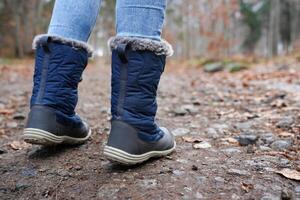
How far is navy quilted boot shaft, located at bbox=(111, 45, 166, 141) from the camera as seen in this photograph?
4.43 ft

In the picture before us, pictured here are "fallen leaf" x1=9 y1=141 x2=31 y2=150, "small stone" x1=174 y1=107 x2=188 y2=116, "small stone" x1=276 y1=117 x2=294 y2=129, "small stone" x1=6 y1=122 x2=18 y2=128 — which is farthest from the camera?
"small stone" x1=174 y1=107 x2=188 y2=116

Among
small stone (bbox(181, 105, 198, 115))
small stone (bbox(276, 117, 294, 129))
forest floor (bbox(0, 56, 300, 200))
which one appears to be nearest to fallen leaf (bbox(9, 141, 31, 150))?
forest floor (bbox(0, 56, 300, 200))

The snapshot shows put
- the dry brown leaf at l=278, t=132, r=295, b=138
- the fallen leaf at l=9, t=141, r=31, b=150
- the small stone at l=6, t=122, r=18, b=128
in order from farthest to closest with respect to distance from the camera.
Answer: the small stone at l=6, t=122, r=18, b=128 < the dry brown leaf at l=278, t=132, r=295, b=138 < the fallen leaf at l=9, t=141, r=31, b=150

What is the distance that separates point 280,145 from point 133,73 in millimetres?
881

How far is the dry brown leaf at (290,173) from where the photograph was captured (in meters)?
1.34

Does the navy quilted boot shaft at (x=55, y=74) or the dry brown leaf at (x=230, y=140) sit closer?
the navy quilted boot shaft at (x=55, y=74)

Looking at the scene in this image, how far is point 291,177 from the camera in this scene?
1.34 metres

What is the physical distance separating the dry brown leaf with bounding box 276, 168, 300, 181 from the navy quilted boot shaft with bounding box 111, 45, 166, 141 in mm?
533

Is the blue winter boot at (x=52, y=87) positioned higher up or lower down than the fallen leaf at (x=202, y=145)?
higher up

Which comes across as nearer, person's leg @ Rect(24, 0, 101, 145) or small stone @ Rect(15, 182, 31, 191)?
small stone @ Rect(15, 182, 31, 191)

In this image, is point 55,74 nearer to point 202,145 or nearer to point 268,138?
point 202,145

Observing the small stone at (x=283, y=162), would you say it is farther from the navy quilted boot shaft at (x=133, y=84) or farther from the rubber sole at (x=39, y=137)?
the rubber sole at (x=39, y=137)

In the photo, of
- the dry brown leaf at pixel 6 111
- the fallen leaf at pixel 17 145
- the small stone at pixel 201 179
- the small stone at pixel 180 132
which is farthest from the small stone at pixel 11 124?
the small stone at pixel 201 179

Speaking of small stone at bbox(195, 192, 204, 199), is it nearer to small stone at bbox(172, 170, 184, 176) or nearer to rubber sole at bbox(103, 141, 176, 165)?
small stone at bbox(172, 170, 184, 176)
